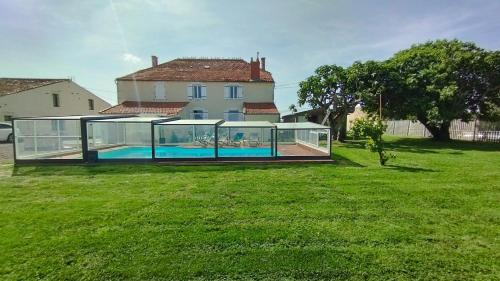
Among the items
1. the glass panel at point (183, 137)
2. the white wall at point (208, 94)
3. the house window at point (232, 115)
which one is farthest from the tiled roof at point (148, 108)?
the glass panel at point (183, 137)

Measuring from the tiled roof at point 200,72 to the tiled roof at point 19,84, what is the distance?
30.5 ft

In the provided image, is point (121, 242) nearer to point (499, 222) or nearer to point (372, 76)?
point (499, 222)

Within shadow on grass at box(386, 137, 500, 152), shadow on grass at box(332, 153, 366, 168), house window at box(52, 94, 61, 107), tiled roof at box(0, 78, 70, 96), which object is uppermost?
tiled roof at box(0, 78, 70, 96)

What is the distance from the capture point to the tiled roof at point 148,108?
2423 centimetres

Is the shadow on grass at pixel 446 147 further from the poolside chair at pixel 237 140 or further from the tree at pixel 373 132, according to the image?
the poolside chair at pixel 237 140

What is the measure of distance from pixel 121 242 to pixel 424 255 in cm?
473

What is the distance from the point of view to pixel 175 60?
3116cm

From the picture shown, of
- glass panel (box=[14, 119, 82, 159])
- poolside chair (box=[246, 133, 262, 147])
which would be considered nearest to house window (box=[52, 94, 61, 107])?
glass panel (box=[14, 119, 82, 159])

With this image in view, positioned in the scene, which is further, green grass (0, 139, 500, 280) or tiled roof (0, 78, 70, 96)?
tiled roof (0, 78, 70, 96)

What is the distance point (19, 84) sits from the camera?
27797 millimetres

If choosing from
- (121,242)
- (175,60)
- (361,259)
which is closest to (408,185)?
(361,259)

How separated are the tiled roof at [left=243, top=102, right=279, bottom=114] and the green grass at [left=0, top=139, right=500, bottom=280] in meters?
16.5

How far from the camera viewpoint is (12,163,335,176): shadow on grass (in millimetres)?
9977

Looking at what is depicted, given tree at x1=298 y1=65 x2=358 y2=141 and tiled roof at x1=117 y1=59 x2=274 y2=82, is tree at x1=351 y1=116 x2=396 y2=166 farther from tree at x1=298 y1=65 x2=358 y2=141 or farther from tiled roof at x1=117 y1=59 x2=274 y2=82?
tiled roof at x1=117 y1=59 x2=274 y2=82
